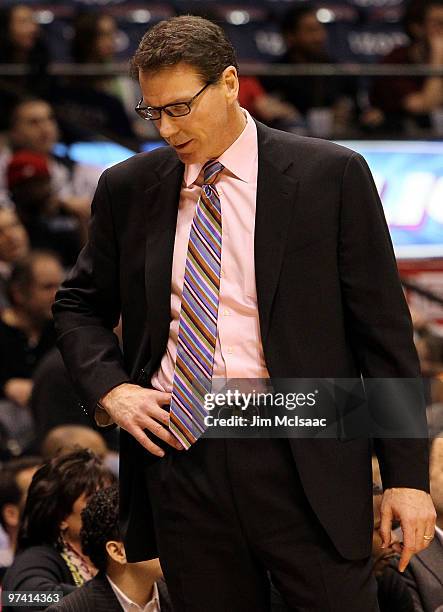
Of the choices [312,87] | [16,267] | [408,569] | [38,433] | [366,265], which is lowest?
[408,569]

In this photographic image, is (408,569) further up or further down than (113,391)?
further down

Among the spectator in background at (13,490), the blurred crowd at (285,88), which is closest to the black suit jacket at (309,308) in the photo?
the spectator in background at (13,490)

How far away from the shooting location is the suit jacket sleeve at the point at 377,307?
7.37 ft

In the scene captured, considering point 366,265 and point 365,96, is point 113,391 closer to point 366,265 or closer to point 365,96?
point 366,265

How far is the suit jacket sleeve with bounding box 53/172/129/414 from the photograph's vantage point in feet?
7.80

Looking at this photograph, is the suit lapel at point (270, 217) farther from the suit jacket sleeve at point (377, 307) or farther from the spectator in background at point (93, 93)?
the spectator in background at point (93, 93)

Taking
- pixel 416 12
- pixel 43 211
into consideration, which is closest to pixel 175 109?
A: pixel 43 211

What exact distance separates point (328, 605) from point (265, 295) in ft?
2.01

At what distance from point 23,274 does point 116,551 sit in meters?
2.63

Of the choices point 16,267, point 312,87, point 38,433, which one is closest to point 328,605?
point 38,433

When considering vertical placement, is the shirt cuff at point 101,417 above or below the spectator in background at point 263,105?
below

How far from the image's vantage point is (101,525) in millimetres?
3262

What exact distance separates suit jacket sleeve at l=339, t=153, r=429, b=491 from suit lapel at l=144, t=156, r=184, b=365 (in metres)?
0.36

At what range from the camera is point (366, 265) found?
228 cm
